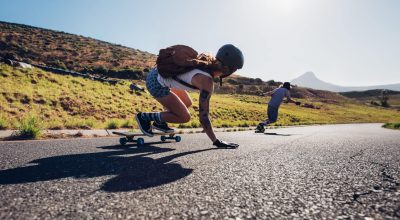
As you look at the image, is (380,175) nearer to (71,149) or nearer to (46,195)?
(46,195)

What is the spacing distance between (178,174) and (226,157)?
125 cm

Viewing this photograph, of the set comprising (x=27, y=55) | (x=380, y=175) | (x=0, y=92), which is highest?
(x=27, y=55)

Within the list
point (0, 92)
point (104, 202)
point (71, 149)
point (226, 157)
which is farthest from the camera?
point (0, 92)

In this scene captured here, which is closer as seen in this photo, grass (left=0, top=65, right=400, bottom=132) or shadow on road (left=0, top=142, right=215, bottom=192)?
shadow on road (left=0, top=142, right=215, bottom=192)

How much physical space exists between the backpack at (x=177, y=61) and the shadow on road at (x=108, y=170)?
1569mm

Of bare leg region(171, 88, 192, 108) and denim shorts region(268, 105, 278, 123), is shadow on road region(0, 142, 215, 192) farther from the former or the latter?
denim shorts region(268, 105, 278, 123)

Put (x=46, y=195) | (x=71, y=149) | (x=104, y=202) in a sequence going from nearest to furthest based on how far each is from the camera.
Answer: (x=104, y=202)
(x=46, y=195)
(x=71, y=149)

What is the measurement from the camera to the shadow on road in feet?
8.72

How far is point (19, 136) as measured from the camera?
6.13 m

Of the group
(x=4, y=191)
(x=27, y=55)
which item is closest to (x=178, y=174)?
(x=4, y=191)

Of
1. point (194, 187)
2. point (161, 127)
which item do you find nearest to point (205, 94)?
point (161, 127)

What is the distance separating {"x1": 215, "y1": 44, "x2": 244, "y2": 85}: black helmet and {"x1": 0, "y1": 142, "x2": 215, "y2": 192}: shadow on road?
186 centimetres

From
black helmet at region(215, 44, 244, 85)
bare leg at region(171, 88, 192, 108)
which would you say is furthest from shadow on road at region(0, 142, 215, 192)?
bare leg at region(171, 88, 192, 108)

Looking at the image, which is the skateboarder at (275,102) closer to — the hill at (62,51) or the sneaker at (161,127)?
the sneaker at (161,127)
